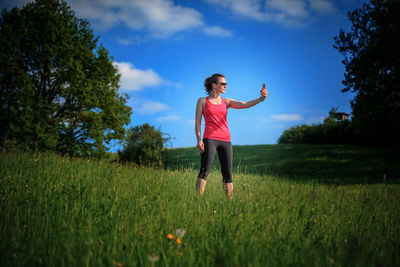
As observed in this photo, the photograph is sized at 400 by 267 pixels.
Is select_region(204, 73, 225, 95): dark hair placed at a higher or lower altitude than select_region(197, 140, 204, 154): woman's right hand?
higher

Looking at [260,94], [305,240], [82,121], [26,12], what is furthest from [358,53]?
[26,12]

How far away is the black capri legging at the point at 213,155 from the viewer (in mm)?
4734

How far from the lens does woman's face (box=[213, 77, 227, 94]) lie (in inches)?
202

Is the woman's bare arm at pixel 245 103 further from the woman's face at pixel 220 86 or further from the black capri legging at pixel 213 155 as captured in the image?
the black capri legging at pixel 213 155

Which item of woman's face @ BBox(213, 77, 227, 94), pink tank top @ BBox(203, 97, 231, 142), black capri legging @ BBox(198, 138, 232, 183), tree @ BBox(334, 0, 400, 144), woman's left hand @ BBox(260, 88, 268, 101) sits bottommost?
black capri legging @ BBox(198, 138, 232, 183)

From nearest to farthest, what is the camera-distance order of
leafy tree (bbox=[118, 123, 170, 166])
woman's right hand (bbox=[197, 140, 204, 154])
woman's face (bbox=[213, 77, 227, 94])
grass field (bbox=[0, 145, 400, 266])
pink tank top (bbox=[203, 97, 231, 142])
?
grass field (bbox=[0, 145, 400, 266]) → woman's right hand (bbox=[197, 140, 204, 154]) → pink tank top (bbox=[203, 97, 231, 142]) → woman's face (bbox=[213, 77, 227, 94]) → leafy tree (bbox=[118, 123, 170, 166])

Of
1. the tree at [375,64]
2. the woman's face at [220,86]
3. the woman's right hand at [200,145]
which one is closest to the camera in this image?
the woman's right hand at [200,145]

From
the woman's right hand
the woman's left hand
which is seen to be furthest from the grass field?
the woman's left hand

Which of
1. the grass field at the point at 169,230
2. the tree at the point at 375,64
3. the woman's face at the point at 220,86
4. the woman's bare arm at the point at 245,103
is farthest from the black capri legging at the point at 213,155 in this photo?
the tree at the point at 375,64

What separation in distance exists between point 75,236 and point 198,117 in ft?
9.79

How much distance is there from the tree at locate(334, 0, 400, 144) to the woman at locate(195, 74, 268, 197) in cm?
1115

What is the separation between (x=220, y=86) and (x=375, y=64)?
39.9 feet

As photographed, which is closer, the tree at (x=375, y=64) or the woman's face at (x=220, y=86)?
the woman's face at (x=220, y=86)

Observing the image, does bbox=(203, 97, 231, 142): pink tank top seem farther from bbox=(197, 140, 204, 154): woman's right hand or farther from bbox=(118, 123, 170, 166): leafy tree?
bbox=(118, 123, 170, 166): leafy tree
